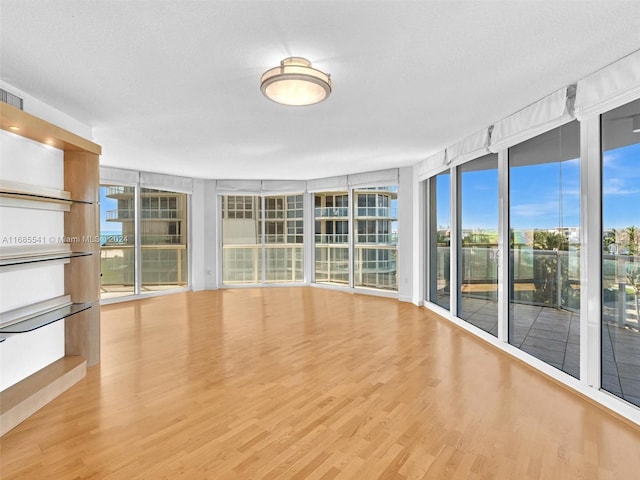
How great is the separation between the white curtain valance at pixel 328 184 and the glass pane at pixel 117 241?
3597mm

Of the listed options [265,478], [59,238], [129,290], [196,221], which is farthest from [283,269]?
[265,478]

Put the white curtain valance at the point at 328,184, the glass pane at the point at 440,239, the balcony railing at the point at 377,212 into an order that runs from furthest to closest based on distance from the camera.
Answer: the white curtain valance at the point at 328,184 < the balcony railing at the point at 377,212 < the glass pane at the point at 440,239

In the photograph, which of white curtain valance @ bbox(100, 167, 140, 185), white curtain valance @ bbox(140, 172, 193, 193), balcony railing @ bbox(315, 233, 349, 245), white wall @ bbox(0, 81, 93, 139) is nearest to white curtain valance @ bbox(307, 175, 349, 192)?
balcony railing @ bbox(315, 233, 349, 245)

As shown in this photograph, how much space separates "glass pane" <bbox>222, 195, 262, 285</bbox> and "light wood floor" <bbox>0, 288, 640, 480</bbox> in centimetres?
367

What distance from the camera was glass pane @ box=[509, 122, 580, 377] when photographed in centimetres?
275

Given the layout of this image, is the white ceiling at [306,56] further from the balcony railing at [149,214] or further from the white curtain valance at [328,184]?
the white curtain valance at [328,184]

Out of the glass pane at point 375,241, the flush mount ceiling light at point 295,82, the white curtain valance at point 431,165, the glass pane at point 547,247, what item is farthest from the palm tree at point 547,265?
the glass pane at point 375,241

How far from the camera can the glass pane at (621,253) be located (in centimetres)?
227

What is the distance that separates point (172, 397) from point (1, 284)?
1.49m

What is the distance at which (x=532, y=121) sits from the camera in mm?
3000

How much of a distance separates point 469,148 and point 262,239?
4889mm

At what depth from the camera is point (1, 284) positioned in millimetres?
2406

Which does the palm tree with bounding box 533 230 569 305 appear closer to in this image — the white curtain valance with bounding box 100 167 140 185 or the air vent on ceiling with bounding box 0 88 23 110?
the air vent on ceiling with bounding box 0 88 23 110

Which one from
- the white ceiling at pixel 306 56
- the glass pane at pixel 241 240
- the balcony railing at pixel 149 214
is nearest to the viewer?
the white ceiling at pixel 306 56
